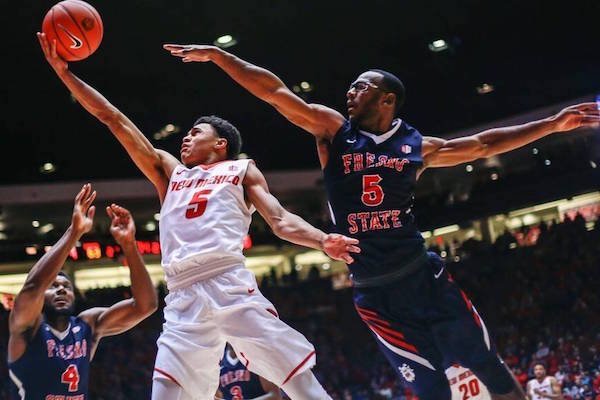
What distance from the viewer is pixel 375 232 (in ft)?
16.1

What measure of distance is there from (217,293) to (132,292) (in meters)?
1.07

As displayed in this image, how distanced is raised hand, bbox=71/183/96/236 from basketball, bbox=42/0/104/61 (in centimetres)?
99

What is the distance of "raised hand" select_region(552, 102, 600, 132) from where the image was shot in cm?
529

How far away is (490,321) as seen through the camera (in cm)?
2030

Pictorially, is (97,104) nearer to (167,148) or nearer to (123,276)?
(167,148)

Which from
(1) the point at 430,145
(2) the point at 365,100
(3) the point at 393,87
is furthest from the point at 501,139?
(2) the point at 365,100

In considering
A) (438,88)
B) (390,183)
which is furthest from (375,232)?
(438,88)

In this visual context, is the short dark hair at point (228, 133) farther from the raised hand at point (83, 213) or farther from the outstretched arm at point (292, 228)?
the raised hand at point (83, 213)

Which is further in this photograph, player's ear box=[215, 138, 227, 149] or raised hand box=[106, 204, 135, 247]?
player's ear box=[215, 138, 227, 149]

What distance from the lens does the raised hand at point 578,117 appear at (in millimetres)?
5289

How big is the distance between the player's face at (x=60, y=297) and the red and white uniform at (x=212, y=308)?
112cm

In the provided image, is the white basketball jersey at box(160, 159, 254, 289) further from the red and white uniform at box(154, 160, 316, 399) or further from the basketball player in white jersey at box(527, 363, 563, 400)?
the basketball player in white jersey at box(527, 363, 563, 400)

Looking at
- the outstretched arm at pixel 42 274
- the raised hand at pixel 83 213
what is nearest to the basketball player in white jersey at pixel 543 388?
the outstretched arm at pixel 42 274

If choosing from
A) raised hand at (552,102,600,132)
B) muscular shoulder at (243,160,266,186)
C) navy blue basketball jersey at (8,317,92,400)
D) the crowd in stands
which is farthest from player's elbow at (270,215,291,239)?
the crowd in stands
